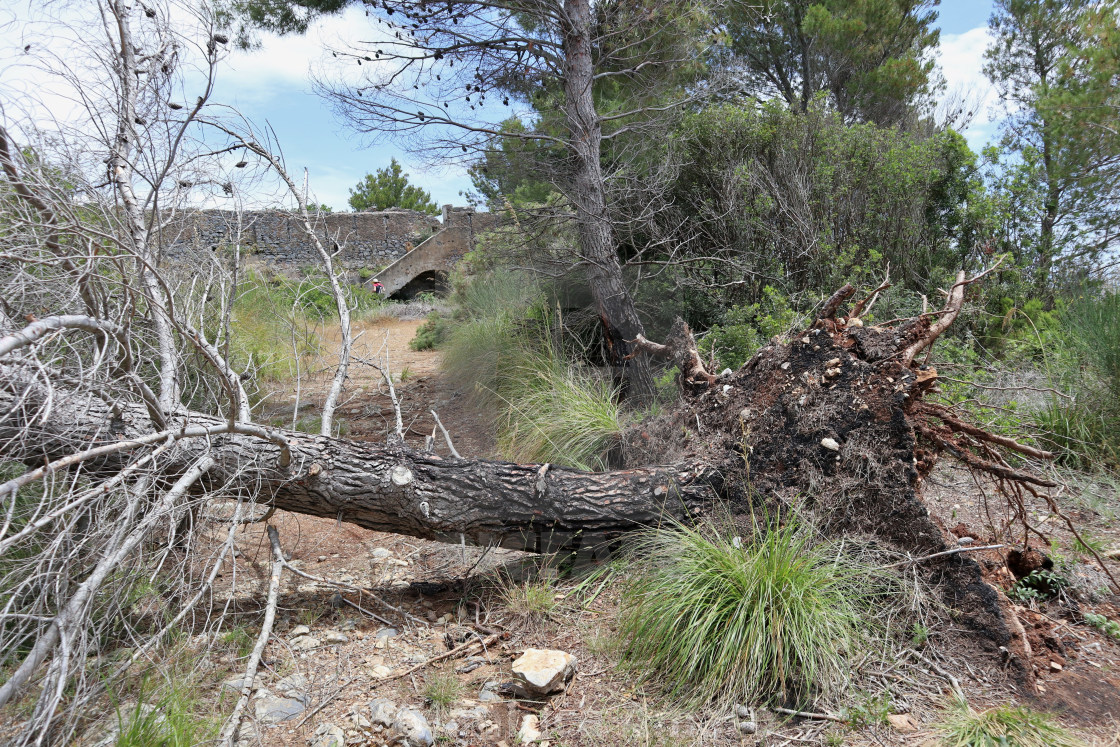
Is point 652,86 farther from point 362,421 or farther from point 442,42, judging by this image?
point 362,421

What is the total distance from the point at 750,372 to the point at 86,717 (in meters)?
3.26

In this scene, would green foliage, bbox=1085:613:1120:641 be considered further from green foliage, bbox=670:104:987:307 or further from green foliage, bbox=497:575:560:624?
green foliage, bbox=670:104:987:307

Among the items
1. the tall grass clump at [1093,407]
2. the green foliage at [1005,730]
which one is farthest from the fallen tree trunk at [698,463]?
the tall grass clump at [1093,407]

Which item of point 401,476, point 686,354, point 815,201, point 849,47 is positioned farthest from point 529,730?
point 849,47

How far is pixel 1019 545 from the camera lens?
298 centimetres

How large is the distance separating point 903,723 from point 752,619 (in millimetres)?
572

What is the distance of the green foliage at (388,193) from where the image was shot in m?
32.0

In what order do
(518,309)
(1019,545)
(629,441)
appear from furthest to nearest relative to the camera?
(518,309) → (629,441) → (1019,545)

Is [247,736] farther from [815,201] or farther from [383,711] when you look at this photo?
[815,201]

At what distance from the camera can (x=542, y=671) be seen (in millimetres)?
2613

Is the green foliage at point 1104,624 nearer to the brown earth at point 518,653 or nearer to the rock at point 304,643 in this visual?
the brown earth at point 518,653

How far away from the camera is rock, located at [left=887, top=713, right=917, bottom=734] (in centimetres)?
220

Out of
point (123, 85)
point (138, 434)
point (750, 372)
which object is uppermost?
point (123, 85)

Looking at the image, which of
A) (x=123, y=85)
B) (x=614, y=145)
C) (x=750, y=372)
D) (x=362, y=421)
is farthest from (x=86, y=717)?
(x=614, y=145)
